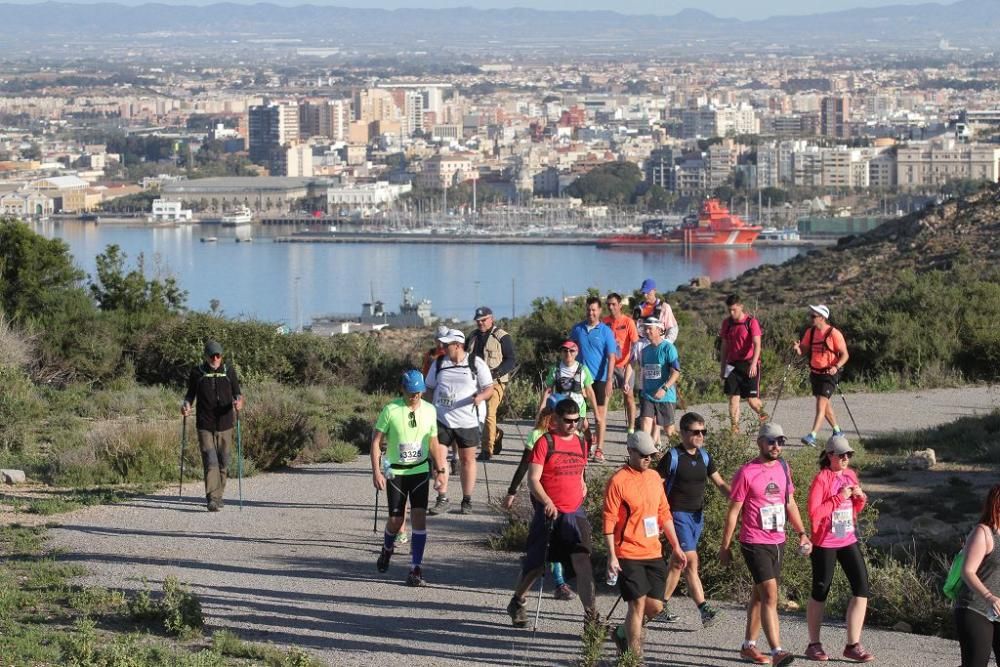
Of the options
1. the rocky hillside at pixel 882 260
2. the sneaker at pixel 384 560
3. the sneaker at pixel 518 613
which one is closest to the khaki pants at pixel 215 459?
the sneaker at pixel 384 560

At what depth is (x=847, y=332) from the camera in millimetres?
15422

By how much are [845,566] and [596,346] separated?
373 centimetres

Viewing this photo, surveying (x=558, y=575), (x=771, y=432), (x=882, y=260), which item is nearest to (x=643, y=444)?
(x=771, y=432)

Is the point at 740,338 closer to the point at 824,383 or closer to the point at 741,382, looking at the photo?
the point at 741,382

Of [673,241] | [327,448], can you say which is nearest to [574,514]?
[327,448]

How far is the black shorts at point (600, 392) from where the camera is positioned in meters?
9.80

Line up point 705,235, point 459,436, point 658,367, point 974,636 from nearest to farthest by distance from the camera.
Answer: point 974,636, point 459,436, point 658,367, point 705,235

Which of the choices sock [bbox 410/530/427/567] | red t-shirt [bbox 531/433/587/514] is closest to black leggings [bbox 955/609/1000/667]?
red t-shirt [bbox 531/433/587/514]

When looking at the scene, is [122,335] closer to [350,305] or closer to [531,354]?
[531,354]

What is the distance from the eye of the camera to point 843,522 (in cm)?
611

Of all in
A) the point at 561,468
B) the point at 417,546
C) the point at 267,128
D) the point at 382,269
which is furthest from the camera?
the point at 267,128

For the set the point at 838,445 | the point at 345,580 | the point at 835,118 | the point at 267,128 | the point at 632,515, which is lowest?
the point at 345,580

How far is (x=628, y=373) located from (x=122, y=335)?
7.31m

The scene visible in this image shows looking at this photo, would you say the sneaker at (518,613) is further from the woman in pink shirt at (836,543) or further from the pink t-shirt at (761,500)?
the woman in pink shirt at (836,543)
